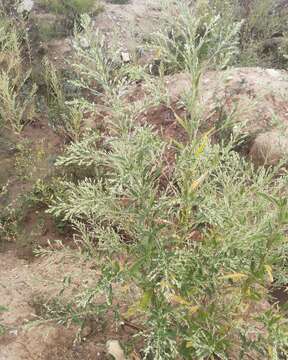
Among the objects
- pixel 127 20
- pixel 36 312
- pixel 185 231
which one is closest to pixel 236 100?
pixel 185 231

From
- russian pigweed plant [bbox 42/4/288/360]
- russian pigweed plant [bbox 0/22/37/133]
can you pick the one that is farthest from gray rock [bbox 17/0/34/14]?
russian pigweed plant [bbox 42/4/288/360]

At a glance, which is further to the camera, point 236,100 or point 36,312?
point 236,100

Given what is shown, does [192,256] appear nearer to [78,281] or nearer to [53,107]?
[78,281]

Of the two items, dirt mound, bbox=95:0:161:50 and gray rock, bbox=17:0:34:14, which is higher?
gray rock, bbox=17:0:34:14

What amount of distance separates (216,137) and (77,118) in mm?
1430

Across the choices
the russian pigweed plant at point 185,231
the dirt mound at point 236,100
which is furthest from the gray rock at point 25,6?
the russian pigweed plant at point 185,231

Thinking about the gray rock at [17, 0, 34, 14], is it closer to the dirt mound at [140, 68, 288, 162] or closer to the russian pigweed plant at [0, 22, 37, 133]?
the russian pigweed plant at [0, 22, 37, 133]

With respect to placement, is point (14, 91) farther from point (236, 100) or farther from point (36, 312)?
point (36, 312)

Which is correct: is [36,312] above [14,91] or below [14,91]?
below

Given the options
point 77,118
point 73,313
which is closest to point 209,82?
point 77,118

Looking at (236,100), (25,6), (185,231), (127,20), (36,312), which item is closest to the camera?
(185,231)

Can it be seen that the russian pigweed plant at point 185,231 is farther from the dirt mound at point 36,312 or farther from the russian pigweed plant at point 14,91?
the russian pigweed plant at point 14,91

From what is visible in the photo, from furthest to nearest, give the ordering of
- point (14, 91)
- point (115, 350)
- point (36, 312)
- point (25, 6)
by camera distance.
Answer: point (25, 6) < point (14, 91) < point (36, 312) < point (115, 350)

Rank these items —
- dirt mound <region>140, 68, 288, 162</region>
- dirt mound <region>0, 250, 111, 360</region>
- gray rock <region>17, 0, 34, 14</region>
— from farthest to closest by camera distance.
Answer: gray rock <region>17, 0, 34, 14</region> < dirt mound <region>140, 68, 288, 162</region> < dirt mound <region>0, 250, 111, 360</region>
